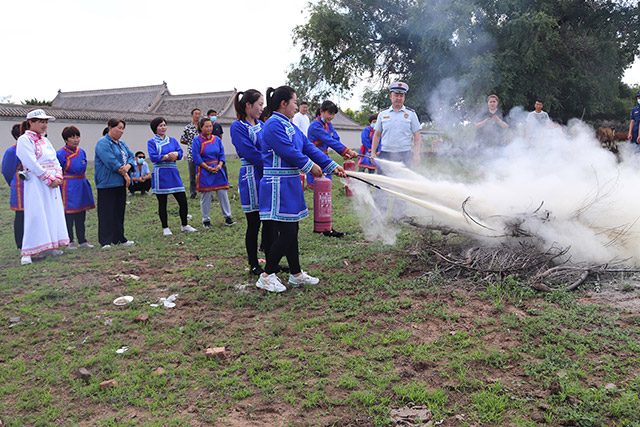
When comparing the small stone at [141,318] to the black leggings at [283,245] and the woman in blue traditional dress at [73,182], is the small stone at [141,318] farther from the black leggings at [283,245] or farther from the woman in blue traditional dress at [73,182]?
the woman in blue traditional dress at [73,182]

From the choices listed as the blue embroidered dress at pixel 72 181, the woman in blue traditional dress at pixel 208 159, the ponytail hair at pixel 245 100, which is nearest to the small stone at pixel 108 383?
the ponytail hair at pixel 245 100

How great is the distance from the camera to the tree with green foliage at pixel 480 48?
64.4 ft

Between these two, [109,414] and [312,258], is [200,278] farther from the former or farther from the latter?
[109,414]

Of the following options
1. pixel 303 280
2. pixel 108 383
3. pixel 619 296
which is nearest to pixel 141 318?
pixel 108 383

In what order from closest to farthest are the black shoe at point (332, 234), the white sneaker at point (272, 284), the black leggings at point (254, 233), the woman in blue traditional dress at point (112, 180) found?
the white sneaker at point (272, 284)
the black leggings at point (254, 233)
the woman in blue traditional dress at point (112, 180)
the black shoe at point (332, 234)

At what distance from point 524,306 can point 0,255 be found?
827 cm

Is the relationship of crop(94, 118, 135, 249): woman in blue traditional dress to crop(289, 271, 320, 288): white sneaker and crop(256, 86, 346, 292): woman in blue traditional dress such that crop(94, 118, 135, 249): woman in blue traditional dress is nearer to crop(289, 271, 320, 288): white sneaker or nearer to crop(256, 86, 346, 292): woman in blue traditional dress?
crop(256, 86, 346, 292): woman in blue traditional dress

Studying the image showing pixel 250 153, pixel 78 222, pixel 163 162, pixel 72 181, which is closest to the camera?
pixel 250 153

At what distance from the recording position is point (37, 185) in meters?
7.13

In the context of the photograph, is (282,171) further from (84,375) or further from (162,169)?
(162,169)

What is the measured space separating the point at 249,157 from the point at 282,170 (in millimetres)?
823

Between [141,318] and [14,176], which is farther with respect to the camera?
[14,176]

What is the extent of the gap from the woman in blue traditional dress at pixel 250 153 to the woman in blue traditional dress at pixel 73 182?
11.9 ft

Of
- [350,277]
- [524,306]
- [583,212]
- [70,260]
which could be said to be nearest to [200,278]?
[350,277]
